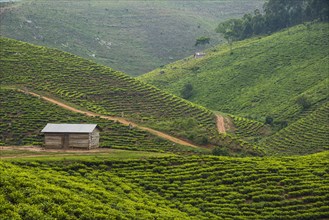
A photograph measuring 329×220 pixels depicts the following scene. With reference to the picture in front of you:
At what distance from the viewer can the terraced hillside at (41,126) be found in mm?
51812

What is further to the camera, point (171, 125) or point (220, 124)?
point (220, 124)

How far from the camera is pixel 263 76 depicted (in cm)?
9700

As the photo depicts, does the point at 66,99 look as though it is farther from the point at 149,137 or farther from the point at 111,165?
the point at 111,165

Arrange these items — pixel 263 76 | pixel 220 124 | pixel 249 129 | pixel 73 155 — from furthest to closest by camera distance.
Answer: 1. pixel 263 76
2. pixel 249 129
3. pixel 220 124
4. pixel 73 155

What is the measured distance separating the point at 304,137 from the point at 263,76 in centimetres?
3252

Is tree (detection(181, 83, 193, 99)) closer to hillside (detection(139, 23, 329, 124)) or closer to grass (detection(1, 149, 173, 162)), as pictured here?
hillside (detection(139, 23, 329, 124))

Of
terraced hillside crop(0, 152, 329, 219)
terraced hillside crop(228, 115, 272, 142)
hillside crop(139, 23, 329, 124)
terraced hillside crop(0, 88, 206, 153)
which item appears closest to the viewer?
terraced hillside crop(0, 152, 329, 219)

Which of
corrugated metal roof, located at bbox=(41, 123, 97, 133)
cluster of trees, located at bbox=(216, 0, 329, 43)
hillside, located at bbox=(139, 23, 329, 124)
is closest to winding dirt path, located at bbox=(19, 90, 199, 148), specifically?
corrugated metal roof, located at bbox=(41, 123, 97, 133)

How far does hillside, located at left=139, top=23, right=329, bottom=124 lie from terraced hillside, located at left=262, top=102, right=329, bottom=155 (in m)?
3.43

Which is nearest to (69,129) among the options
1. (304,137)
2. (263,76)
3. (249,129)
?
(249,129)

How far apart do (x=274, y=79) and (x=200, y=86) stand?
15.5 meters

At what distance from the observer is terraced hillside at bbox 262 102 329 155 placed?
2464 inches

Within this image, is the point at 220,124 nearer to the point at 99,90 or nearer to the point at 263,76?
the point at 99,90

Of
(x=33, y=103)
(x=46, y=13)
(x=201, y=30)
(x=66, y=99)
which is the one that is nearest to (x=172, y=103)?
(x=66, y=99)
